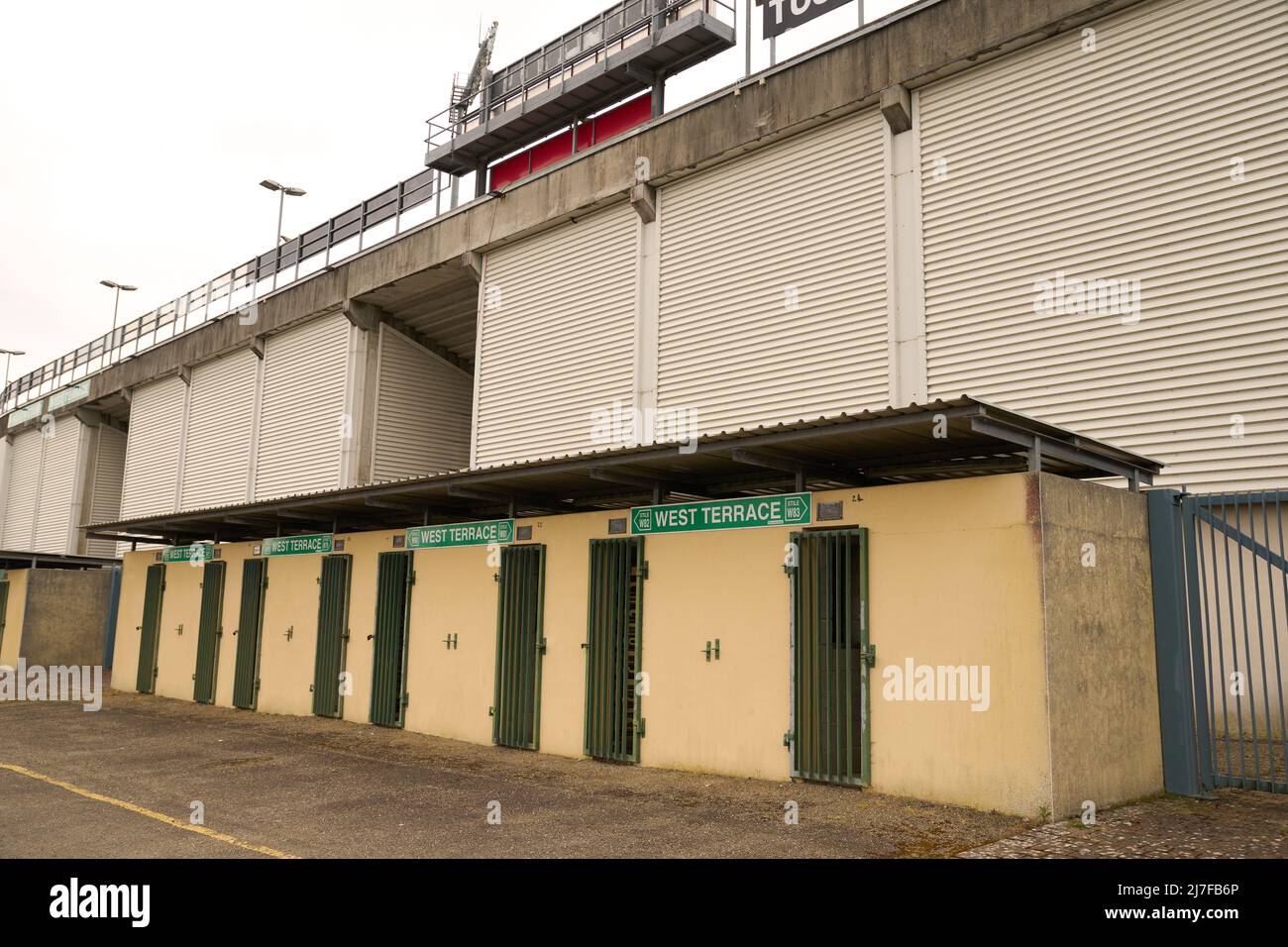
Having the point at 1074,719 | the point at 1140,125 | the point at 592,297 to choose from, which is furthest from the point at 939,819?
the point at 592,297

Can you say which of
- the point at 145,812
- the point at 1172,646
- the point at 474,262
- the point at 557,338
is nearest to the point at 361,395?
the point at 474,262

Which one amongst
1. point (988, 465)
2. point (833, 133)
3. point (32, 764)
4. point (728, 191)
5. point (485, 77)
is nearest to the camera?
point (988, 465)

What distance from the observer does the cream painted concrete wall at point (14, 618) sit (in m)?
23.3

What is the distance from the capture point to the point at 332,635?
1492 centimetres

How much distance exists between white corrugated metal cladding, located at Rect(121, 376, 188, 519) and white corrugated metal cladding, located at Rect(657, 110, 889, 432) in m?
17.8

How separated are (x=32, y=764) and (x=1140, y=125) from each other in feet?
44.6

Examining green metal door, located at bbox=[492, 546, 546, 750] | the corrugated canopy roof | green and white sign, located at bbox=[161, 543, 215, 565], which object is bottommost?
green metal door, located at bbox=[492, 546, 546, 750]

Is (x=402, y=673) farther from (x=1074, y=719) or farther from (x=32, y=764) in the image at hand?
(x=1074, y=719)

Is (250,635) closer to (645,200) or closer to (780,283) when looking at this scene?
(645,200)

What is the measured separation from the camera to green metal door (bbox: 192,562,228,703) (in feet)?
57.5

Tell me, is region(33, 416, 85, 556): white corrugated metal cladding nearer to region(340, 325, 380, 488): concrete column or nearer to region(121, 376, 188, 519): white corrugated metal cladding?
region(121, 376, 188, 519): white corrugated metal cladding

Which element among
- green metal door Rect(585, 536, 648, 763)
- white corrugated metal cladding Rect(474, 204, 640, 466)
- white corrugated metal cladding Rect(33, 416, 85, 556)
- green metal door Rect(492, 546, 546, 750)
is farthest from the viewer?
white corrugated metal cladding Rect(33, 416, 85, 556)

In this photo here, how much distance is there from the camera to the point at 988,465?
904 cm

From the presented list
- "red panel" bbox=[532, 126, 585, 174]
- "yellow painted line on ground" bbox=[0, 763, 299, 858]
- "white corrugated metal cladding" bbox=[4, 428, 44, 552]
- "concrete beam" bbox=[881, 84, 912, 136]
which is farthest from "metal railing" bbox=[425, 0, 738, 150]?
"white corrugated metal cladding" bbox=[4, 428, 44, 552]
